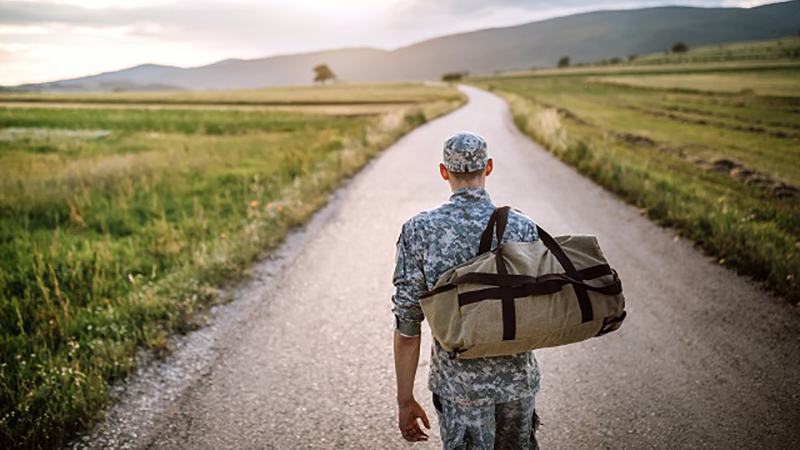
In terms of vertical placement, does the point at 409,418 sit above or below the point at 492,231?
below

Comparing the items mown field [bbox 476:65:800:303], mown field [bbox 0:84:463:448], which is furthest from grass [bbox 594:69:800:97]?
Answer: mown field [bbox 0:84:463:448]

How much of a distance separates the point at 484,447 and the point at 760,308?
4.37 metres

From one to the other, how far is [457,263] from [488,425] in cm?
74

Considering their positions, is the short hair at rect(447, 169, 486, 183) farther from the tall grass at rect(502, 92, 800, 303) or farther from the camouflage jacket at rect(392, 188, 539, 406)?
the tall grass at rect(502, 92, 800, 303)

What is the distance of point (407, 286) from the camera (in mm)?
1999

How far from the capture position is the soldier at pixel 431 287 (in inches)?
76.6

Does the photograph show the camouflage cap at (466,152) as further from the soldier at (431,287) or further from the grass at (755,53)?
the grass at (755,53)

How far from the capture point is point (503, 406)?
6.77 feet

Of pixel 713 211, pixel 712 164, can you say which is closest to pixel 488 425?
pixel 713 211

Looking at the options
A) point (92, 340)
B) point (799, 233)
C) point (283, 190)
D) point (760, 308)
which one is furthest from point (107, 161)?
point (799, 233)

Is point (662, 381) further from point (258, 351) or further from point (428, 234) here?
point (258, 351)

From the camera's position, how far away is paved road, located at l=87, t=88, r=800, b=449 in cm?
311

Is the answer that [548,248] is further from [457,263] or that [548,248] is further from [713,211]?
[713,211]

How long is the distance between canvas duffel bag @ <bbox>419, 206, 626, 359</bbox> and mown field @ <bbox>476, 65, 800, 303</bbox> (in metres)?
4.60
